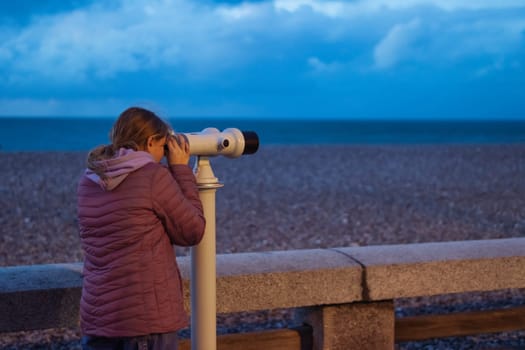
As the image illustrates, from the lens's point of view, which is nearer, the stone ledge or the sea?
the stone ledge

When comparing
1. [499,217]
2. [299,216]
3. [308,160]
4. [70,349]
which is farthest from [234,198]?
[308,160]

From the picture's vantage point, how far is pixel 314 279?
124 inches

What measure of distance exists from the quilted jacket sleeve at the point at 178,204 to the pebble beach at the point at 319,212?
2070 millimetres

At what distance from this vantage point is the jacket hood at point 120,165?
7.85 feet

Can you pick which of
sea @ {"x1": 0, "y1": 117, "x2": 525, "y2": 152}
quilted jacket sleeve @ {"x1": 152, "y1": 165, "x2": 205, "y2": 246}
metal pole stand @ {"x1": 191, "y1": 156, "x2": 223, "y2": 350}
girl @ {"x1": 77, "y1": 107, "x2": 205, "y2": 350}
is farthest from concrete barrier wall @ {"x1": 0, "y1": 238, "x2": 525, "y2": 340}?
sea @ {"x1": 0, "y1": 117, "x2": 525, "y2": 152}

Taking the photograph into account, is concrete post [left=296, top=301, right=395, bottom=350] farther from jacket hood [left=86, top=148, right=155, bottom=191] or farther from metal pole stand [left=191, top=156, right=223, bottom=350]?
jacket hood [left=86, top=148, right=155, bottom=191]

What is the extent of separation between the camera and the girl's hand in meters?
2.49

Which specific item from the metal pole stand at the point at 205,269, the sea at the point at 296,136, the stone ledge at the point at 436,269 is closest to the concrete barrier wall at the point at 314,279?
the stone ledge at the point at 436,269

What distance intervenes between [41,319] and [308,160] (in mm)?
21412

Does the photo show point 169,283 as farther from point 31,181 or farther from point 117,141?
point 31,181

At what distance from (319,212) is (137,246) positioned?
384 inches

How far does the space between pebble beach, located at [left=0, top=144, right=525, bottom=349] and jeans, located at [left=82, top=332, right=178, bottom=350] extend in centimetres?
203

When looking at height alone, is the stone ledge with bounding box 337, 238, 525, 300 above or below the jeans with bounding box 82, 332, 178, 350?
above

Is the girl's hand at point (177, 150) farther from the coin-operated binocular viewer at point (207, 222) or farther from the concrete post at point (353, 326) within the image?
the concrete post at point (353, 326)
